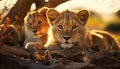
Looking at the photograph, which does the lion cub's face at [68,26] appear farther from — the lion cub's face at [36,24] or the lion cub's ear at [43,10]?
the lion cub's face at [36,24]

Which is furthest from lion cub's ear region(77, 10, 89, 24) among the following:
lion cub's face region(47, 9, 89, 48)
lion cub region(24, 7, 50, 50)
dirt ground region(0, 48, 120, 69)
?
lion cub region(24, 7, 50, 50)

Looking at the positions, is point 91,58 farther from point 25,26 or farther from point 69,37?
point 25,26

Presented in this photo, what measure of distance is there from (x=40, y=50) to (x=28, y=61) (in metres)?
1.33

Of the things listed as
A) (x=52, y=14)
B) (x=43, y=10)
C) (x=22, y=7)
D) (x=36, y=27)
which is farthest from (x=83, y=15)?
(x=22, y=7)

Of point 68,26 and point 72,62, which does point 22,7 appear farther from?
point 72,62

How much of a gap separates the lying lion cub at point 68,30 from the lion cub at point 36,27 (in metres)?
1.06

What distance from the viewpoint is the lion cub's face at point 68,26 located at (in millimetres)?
8984

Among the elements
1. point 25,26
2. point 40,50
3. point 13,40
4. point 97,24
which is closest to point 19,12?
point 25,26

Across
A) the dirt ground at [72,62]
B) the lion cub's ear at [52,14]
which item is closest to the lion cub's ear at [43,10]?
the lion cub's ear at [52,14]

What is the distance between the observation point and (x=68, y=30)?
897cm

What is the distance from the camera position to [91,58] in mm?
8469

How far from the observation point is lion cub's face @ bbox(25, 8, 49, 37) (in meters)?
10.7

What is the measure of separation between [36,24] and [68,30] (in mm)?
1925

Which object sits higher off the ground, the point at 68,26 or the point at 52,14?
the point at 52,14
